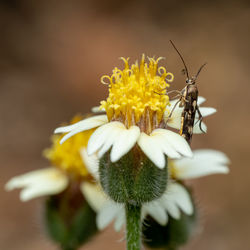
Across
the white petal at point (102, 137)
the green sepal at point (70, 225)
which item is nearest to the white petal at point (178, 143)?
the white petal at point (102, 137)

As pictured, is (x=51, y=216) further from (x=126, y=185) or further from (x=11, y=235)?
(x=11, y=235)

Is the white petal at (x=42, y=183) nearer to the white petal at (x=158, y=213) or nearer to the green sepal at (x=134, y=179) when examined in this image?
the white petal at (x=158, y=213)

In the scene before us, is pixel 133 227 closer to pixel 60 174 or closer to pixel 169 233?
pixel 169 233

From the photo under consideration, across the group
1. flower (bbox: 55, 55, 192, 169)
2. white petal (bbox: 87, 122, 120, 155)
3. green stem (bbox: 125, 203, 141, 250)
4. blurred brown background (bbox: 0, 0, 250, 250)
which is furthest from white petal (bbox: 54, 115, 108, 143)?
blurred brown background (bbox: 0, 0, 250, 250)

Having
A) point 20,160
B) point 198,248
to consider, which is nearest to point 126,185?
point 198,248

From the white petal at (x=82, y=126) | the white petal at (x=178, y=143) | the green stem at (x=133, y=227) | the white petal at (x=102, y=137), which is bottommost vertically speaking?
the green stem at (x=133, y=227)

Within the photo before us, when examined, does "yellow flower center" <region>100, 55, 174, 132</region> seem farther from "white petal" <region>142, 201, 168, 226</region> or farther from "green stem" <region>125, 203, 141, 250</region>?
"white petal" <region>142, 201, 168, 226</region>
